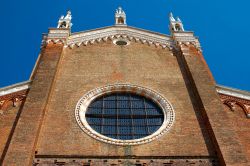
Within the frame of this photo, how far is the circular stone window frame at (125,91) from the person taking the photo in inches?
469

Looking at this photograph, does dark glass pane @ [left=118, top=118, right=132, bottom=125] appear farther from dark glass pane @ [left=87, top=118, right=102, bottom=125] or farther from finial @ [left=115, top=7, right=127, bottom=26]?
finial @ [left=115, top=7, right=127, bottom=26]

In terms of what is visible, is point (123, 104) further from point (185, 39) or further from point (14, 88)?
point (185, 39)

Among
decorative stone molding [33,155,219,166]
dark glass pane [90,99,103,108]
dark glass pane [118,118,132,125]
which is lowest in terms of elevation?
decorative stone molding [33,155,219,166]

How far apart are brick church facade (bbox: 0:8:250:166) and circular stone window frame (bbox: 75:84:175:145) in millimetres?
31

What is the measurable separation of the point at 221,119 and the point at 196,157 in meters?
1.75

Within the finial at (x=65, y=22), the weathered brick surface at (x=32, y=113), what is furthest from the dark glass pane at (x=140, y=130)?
the finial at (x=65, y=22)

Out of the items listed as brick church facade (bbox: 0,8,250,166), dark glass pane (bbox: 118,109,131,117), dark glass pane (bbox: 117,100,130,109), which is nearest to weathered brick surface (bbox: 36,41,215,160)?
brick church facade (bbox: 0,8,250,166)

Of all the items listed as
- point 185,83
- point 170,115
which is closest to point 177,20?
point 185,83

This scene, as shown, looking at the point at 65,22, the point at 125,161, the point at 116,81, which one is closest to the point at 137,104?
the point at 116,81

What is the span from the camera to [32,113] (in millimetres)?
12305

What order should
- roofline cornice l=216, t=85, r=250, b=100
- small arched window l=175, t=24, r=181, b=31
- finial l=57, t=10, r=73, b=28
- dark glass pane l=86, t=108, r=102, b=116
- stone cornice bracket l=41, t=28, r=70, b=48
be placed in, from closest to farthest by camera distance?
dark glass pane l=86, t=108, r=102, b=116
roofline cornice l=216, t=85, r=250, b=100
stone cornice bracket l=41, t=28, r=70, b=48
finial l=57, t=10, r=73, b=28
small arched window l=175, t=24, r=181, b=31

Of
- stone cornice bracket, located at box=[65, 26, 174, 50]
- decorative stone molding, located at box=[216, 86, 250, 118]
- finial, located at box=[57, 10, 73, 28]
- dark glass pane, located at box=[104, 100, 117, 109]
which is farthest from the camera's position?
finial, located at box=[57, 10, 73, 28]

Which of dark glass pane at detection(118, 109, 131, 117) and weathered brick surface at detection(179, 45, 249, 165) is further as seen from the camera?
dark glass pane at detection(118, 109, 131, 117)

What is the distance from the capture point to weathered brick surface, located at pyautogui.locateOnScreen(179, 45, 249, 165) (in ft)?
36.2
